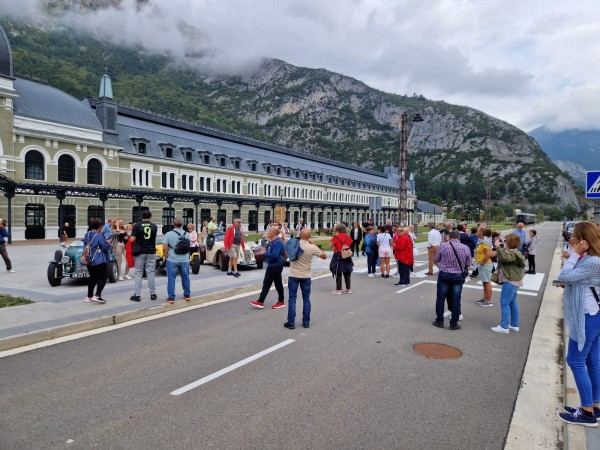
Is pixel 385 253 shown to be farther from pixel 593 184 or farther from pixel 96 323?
pixel 96 323

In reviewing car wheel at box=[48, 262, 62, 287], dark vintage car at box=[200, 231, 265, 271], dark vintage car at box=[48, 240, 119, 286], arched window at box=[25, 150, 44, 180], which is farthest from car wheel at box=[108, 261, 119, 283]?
arched window at box=[25, 150, 44, 180]

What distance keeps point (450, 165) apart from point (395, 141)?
1022 inches

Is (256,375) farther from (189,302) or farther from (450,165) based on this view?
(450,165)

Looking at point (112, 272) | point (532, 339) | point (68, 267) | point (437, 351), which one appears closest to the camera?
point (437, 351)

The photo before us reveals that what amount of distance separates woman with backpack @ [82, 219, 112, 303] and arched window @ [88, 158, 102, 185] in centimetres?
3699

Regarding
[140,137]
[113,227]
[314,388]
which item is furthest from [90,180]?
[314,388]

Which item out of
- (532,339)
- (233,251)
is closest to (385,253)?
(233,251)

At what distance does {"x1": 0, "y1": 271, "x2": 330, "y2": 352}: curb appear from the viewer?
622cm

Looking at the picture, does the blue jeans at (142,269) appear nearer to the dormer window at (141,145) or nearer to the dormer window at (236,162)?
the dormer window at (141,145)

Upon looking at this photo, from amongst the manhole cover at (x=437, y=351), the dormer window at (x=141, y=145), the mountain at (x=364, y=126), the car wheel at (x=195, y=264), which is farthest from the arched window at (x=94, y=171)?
the mountain at (x=364, y=126)

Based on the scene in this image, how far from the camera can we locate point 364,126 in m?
179

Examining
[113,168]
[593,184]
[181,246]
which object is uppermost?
[113,168]

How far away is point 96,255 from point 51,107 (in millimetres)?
39984

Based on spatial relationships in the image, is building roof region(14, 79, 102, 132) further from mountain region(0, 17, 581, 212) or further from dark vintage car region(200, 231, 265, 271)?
mountain region(0, 17, 581, 212)
